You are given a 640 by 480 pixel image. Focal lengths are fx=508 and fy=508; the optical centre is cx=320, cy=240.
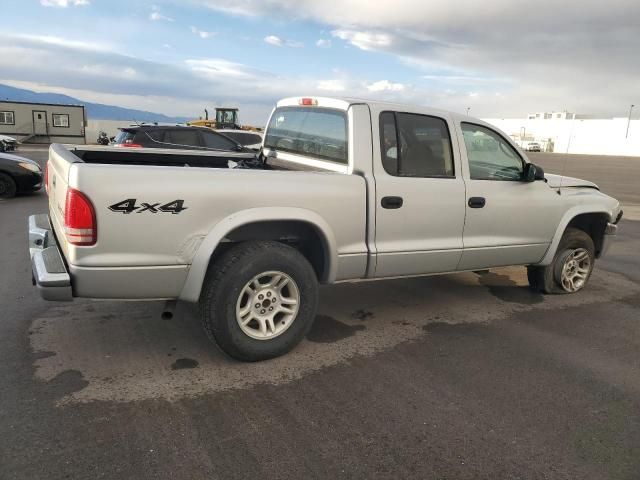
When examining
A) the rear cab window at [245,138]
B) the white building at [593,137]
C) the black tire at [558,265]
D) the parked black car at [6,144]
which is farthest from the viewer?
the white building at [593,137]

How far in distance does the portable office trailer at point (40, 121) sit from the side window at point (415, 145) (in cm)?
3912

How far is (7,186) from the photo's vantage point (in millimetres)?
11211

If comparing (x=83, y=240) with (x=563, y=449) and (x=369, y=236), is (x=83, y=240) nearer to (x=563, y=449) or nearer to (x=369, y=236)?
(x=369, y=236)

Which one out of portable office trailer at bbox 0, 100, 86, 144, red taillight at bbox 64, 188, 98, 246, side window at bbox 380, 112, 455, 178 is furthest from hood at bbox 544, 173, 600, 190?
portable office trailer at bbox 0, 100, 86, 144

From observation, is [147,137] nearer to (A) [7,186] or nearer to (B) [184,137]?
(B) [184,137]

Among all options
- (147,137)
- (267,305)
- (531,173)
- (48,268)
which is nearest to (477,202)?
(531,173)

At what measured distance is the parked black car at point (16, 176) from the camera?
1114cm

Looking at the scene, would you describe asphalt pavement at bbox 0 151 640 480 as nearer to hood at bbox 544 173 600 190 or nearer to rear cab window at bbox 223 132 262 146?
hood at bbox 544 173 600 190

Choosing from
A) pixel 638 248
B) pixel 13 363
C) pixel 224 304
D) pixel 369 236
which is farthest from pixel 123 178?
pixel 638 248

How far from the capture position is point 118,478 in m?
2.40

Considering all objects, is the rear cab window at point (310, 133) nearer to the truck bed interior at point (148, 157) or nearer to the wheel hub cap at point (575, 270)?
the truck bed interior at point (148, 157)

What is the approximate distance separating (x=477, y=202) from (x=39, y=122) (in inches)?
1602

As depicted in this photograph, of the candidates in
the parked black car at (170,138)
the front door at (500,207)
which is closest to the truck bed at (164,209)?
the front door at (500,207)

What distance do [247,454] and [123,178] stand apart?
5.67 feet
